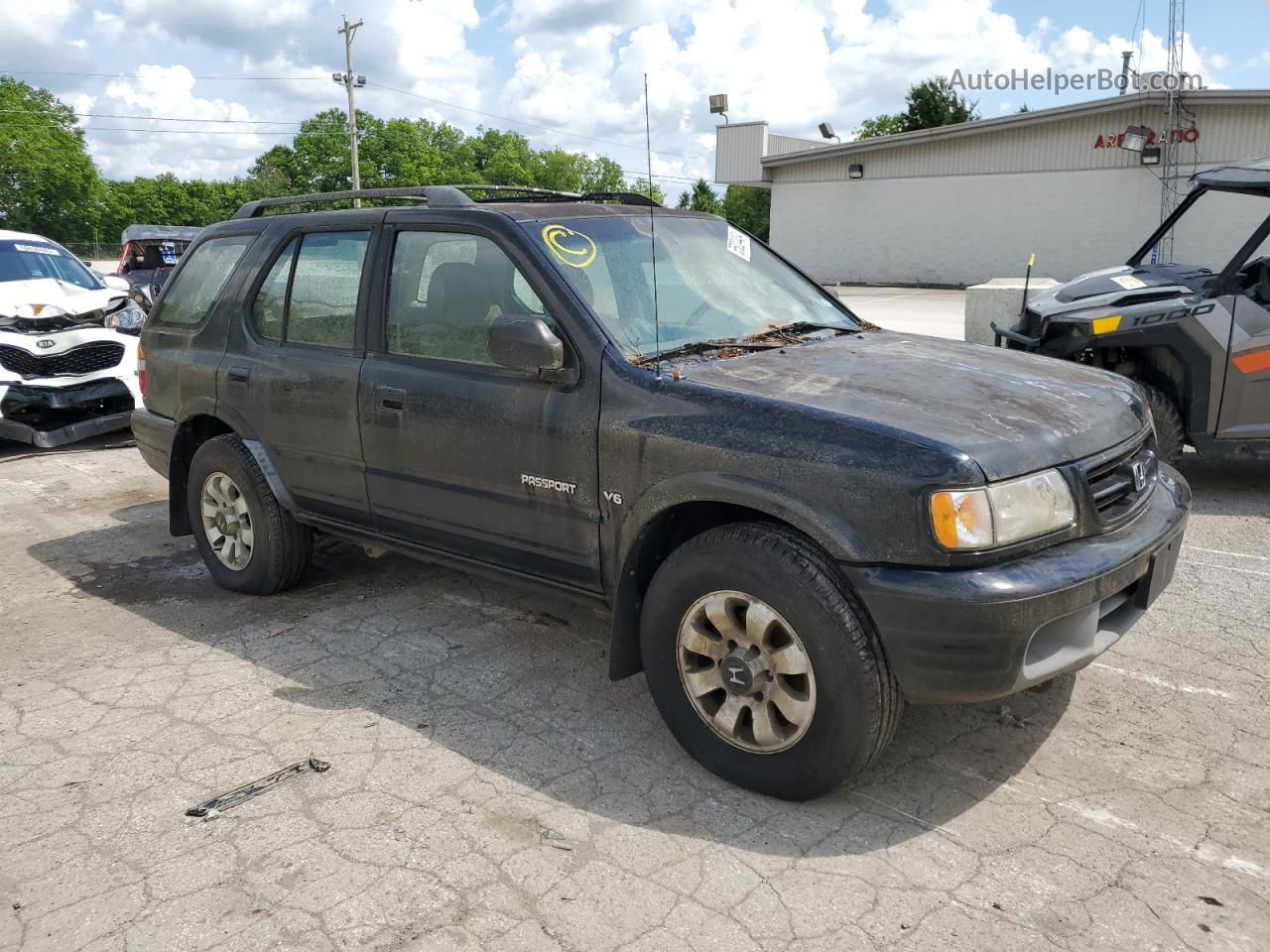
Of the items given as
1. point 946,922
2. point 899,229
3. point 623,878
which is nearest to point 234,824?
point 623,878

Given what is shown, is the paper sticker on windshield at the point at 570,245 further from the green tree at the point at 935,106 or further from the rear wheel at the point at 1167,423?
the green tree at the point at 935,106

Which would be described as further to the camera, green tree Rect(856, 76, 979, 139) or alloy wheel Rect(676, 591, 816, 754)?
green tree Rect(856, 76, 979, 139)

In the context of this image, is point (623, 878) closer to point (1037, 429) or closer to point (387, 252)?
point (1037, 429)

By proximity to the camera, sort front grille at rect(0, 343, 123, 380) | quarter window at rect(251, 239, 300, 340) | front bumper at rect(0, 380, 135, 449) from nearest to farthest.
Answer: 1. quarter window at rect(251, 239, 300, 340)
2. front bumper at rect(0, 380, 135, 449)
3. front grille at rect(0, 343, 123, 380)

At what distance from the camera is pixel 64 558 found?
5.98 m

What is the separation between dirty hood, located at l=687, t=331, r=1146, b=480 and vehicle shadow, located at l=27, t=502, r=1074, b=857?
3.60 feet

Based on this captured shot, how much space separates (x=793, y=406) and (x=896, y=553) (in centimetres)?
57

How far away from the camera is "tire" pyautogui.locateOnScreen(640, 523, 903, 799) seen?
2977 mm

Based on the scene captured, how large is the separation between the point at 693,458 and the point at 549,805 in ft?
3.84

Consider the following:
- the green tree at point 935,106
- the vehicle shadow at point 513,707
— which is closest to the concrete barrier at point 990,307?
the vehicle shadow at point 513,707

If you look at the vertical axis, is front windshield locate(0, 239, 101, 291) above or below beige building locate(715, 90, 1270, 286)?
below

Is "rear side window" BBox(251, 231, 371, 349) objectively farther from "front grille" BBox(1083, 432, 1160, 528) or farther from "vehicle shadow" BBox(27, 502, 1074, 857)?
"front grille" BBox(1083, 432, 1160, 528)

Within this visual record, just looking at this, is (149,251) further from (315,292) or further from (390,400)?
(390,400)

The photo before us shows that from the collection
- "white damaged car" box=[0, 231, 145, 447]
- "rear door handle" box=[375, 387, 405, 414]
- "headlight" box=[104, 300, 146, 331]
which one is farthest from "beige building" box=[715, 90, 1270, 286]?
"rear door handle" box=[375, 387, 405, 414]
